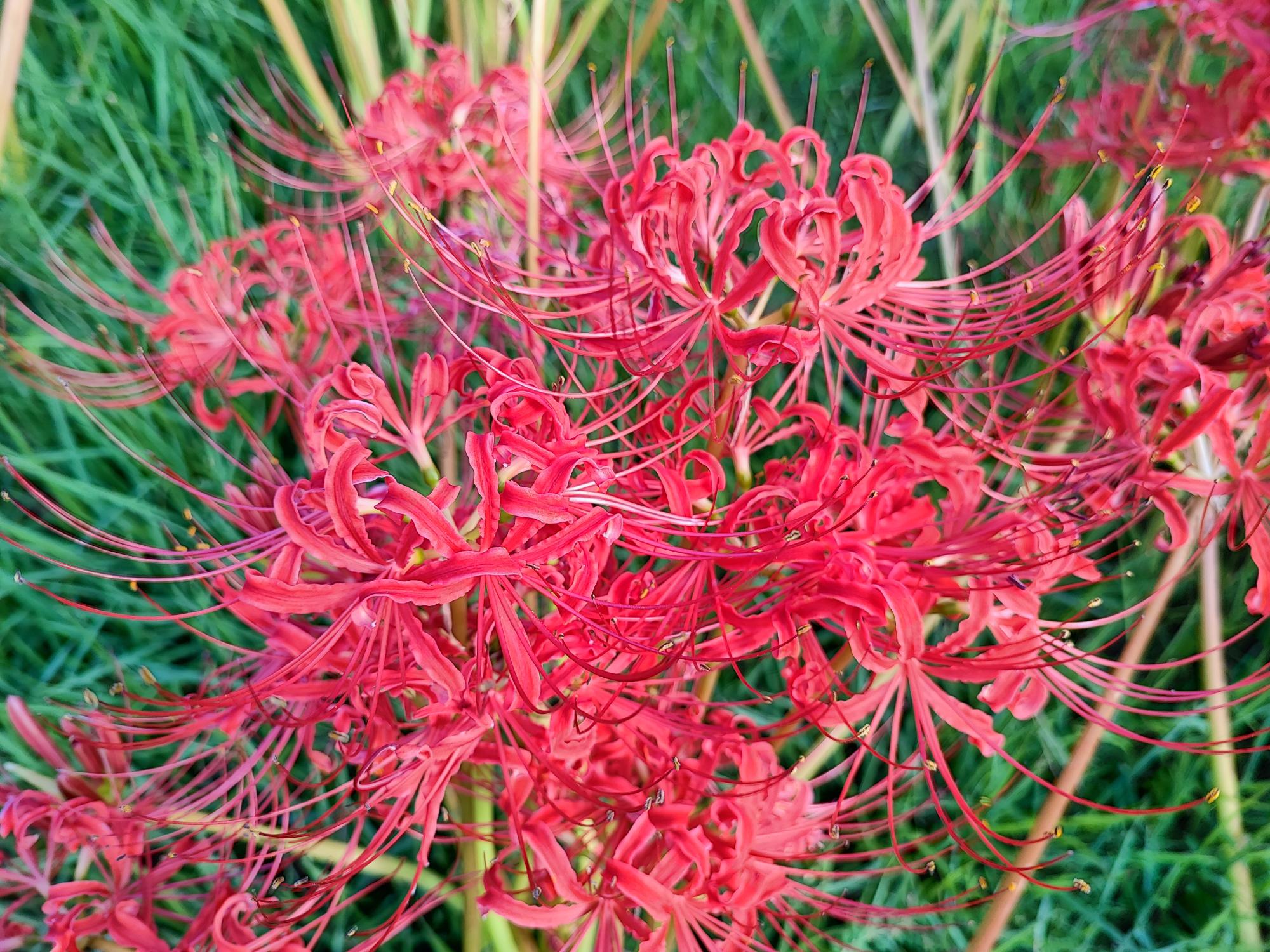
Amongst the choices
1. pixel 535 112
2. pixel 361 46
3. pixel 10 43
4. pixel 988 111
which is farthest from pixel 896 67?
pixel 10 43

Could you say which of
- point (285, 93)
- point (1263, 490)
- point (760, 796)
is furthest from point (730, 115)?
point (760, 796)

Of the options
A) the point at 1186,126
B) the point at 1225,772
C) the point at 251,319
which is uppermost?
the point at 1186,126

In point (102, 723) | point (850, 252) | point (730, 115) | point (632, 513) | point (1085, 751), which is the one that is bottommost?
point (1085, 751)

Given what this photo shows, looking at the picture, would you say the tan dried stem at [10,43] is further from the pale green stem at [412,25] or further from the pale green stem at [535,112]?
the pale green stem at [412,25]

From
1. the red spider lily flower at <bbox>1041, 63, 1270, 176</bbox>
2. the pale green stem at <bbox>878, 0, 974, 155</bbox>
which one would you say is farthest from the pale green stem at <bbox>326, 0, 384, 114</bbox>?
the red spider lily flower at <bbox>1041, 63, 1270, 176</bbox>

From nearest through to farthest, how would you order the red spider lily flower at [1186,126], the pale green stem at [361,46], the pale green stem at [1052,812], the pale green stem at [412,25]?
the pale green stem at [1052,812] → the red spider lily flower at [1186,126] → the pale green stem at [361,46] → the pale green stem at [412,25]

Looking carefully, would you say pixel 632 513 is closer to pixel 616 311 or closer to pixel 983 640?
pixel 616 311

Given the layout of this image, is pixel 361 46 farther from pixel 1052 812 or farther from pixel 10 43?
pixel 1052 812

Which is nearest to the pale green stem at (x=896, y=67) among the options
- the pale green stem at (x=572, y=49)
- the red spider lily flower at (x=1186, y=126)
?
the red spider lily flower at (x=1186, y=126)
